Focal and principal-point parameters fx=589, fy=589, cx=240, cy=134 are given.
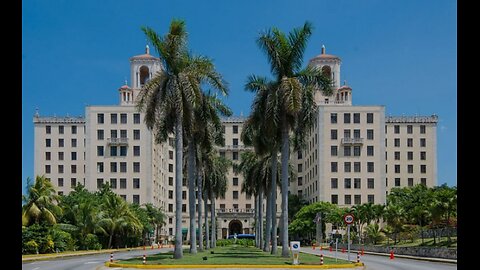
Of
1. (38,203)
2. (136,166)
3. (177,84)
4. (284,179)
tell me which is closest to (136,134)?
(136,166)

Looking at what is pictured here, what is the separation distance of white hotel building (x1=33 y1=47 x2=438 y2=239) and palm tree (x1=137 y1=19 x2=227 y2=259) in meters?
75.9

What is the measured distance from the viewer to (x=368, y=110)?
113m

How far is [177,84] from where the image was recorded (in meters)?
36.4

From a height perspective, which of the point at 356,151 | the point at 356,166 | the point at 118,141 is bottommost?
the point at 356,166

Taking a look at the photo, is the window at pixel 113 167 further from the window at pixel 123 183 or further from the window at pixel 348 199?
the window at pixel 348 199

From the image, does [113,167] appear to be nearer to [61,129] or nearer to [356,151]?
[61,129]

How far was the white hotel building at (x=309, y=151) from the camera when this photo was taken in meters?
112

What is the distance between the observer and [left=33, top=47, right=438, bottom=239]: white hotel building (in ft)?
368

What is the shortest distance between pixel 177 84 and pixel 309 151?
91.3m

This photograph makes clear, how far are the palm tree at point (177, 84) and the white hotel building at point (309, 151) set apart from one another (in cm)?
7595

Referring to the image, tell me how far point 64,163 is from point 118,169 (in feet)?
68.1
